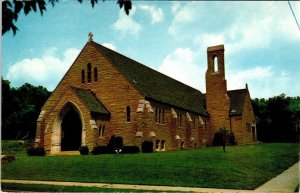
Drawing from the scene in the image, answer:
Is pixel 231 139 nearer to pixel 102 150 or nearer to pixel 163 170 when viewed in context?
pixel 102 150

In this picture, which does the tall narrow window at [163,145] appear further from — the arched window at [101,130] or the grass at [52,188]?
the grass at [52,188]

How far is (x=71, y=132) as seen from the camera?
39688mm

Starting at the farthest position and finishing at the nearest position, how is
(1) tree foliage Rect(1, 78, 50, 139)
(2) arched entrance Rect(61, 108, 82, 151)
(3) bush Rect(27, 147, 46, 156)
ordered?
(1) tree foliage Rect(1, 78, 50, 139) → (2) arched entrance Rect(61, 108, 82, 151) → (3) bush Rect(27, 147, 46, 156)

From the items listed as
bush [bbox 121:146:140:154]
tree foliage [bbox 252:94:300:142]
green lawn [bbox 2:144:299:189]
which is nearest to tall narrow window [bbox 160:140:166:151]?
bush [bbox 121:146:140:154]

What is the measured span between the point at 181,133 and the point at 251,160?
18.7 meters

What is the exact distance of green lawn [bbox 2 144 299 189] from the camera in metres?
20.2

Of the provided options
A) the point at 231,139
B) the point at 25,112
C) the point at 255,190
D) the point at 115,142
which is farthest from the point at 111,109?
the point at 25,112

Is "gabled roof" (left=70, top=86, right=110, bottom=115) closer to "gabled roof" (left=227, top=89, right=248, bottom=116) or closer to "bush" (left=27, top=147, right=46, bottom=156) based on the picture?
"bush" (left=27, top=147, right=46, bottom=156)

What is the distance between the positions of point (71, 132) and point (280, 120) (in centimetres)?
2852

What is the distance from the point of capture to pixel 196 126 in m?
50.8

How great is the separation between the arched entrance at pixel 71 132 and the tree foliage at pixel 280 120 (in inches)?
972

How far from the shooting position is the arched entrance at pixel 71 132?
127ft

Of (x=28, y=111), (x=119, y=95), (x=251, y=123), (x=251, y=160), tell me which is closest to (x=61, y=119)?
(x=119, y=95)

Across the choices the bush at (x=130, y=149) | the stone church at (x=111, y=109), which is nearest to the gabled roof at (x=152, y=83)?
the stone church at (x=111, y=109)
